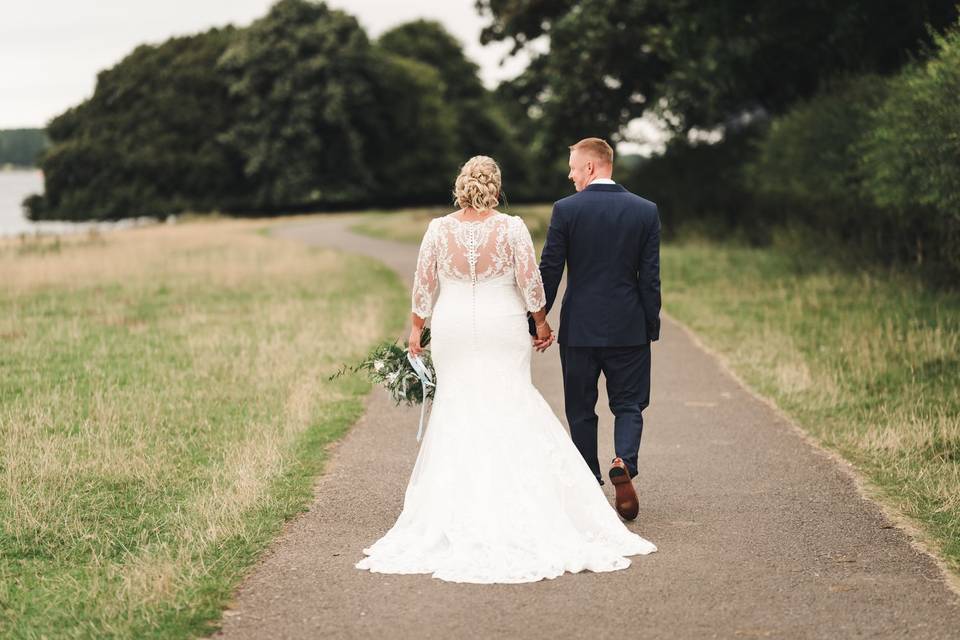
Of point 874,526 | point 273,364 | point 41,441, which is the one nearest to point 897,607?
point 874,526

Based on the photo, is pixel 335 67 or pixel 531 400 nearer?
pixel 531 400

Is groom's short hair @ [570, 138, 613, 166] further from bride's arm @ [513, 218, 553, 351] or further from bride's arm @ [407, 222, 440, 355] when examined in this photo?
bride's arm @ [407, 222, 440, 355]

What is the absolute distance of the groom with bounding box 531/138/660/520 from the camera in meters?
6.18

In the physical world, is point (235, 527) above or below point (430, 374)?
below

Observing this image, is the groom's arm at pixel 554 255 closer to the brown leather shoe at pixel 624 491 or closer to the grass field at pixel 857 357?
the brown leather shoe at pixel 624 491

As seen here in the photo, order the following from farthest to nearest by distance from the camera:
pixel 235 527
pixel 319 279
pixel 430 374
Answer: pixel 319 279 → pixel 430 374 → pixel 235 527

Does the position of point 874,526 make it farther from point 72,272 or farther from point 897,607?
point 72,272

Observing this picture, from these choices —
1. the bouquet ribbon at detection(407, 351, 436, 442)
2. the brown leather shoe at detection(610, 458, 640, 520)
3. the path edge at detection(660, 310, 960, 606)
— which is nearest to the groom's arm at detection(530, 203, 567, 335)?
the bouquet ribbon at detection(407, 351, 436, 442)

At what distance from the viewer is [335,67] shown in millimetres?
57375

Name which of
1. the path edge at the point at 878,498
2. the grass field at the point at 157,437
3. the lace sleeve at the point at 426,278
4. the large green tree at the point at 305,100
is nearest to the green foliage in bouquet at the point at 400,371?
the lace sleeve at the point at 426,278

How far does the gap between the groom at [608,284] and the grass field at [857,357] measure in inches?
63.8

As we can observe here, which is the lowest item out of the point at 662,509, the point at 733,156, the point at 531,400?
the point at 662,509

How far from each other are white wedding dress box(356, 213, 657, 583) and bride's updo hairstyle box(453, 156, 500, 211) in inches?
4.5

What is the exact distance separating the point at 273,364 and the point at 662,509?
626 cm
